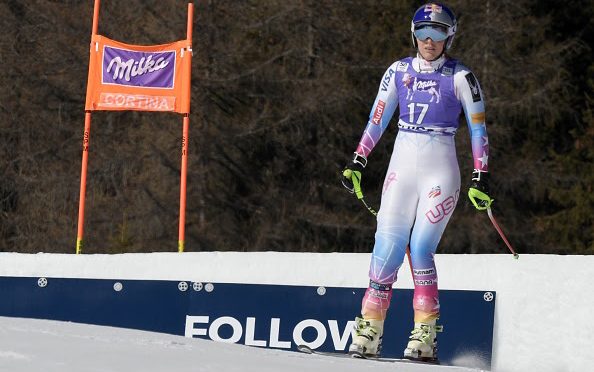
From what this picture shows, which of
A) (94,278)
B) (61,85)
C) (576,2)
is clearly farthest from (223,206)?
(94,278)

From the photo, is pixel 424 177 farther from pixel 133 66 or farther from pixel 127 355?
pixel 133 66

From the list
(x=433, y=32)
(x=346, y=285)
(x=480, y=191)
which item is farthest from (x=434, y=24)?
(x=346, y=285)

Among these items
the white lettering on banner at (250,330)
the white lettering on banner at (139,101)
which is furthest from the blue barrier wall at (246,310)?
the white lettering on banner at (139,101)

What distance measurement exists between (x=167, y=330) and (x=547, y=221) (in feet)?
57.0

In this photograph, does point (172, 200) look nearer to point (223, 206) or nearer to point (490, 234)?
point (223, 206)

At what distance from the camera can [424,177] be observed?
23.6ft

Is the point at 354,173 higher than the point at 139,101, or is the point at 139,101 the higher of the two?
the point at 139,101

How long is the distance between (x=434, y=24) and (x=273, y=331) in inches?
87.4

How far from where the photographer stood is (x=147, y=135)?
23.1 meters

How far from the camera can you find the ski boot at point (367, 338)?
7176 mm

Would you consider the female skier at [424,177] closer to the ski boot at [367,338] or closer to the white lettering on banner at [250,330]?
the ski boot at [367,338]

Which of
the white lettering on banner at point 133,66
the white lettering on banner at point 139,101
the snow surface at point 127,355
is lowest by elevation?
the snow surface at point 127,355

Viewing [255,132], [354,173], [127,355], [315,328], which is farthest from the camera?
[255,132]

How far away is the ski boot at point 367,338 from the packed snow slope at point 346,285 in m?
0.57
